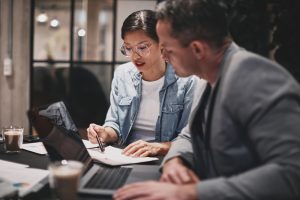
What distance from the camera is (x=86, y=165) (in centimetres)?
161

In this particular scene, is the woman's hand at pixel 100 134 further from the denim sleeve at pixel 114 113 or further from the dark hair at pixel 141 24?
the dark hair at pixel 141 24

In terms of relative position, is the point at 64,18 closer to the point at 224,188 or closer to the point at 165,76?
the point at 165,76

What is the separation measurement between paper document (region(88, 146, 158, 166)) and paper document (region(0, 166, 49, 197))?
262 mm

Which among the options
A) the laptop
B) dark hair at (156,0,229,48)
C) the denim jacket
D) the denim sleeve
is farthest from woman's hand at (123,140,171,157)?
dark hair at (156,0,229,48)

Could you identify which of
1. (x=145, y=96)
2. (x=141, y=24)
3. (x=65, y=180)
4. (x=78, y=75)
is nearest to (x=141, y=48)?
(x=141, y=24)

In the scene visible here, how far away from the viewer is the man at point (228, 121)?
1.06 metres

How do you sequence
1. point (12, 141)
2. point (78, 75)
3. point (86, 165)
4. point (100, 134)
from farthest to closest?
point (78, 75) < point (100, 134) < point (12, 141) < point (86, 165)

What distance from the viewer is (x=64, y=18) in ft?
57.9

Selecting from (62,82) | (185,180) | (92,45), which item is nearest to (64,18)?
(92,45)

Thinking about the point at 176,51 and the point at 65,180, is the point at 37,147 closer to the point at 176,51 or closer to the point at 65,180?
the point at 65,180

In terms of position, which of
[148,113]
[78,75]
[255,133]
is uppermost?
[255,133]

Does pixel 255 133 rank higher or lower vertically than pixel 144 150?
higher

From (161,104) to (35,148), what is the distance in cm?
70

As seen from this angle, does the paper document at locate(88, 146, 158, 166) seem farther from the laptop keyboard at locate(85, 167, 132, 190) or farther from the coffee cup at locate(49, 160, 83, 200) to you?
the coffee cup at locate(49, 160, 83, 200)
